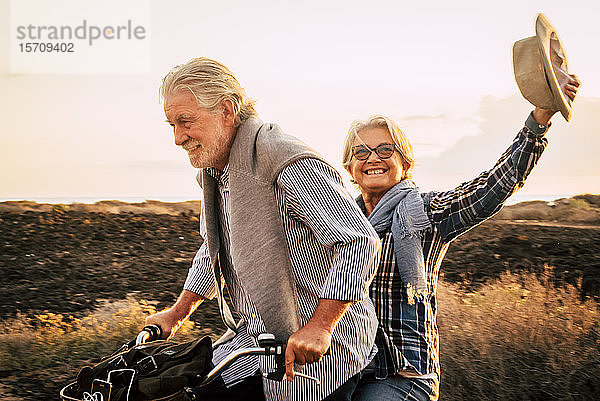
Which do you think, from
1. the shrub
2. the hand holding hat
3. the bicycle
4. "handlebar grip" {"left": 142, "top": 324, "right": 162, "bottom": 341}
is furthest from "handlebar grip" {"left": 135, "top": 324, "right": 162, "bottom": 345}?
the shrub

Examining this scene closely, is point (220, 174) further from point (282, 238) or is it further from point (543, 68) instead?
point (543, 68)

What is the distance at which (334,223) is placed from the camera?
2.26m

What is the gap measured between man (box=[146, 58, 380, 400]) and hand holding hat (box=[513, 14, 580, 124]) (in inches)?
34.4

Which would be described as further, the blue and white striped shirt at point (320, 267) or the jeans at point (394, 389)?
the jeans at point (394, 389)

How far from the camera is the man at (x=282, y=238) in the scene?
2262 mm

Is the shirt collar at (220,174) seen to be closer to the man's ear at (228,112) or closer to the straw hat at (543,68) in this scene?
the man's ear at (228,112)

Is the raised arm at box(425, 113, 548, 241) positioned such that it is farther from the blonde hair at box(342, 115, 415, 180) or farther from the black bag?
the black bag

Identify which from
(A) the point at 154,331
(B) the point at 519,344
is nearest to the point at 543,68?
(A) the point at 154,331

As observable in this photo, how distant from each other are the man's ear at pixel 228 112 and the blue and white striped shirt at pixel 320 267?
17 cm

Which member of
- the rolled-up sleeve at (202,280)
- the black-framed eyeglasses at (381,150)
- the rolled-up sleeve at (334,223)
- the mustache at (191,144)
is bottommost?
the rolled-up sleeve at (202,280)

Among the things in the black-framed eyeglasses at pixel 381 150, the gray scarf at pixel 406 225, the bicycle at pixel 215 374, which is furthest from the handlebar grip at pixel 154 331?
the black-framed eyeglasses at pixel 381 150

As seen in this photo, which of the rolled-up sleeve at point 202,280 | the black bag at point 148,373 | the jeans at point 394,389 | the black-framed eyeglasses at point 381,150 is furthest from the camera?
the black-framed eyeglasses at point 381,150

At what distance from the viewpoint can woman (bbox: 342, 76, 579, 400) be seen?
10.0ft

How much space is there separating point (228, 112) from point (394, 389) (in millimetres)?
1191
